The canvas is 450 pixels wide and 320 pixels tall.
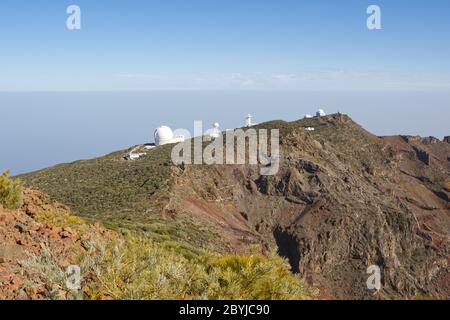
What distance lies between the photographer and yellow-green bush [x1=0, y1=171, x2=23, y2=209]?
44.1 ft

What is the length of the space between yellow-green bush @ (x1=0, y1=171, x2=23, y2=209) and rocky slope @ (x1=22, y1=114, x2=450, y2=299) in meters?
10.4

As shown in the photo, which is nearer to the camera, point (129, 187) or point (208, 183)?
point (129, 187)

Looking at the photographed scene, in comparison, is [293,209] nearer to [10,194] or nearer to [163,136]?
[163,136]

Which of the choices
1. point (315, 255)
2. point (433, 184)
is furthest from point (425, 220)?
point (315, 255)

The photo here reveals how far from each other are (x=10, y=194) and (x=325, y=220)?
29.4m

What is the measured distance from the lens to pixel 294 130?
48.8 metres

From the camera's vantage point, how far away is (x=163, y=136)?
55.4 metres

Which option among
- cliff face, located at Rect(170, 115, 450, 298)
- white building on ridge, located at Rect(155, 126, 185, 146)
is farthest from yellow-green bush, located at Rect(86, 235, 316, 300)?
white building on ridge, located at Rect(155, 126, 185, 146)

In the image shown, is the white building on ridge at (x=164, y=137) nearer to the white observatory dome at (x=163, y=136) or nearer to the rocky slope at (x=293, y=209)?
the white observatory dome at (x=163, y=136)

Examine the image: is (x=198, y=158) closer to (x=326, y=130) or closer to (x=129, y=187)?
(x=129, y=187)

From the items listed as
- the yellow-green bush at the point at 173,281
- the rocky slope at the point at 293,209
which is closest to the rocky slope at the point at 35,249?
the yellow-green bush at the point at 173,281

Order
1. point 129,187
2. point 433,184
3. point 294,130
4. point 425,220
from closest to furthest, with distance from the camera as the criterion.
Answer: point 129,187 < point 294,130 < point 425,220 < point 433,184

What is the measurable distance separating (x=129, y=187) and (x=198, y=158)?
9607mm
